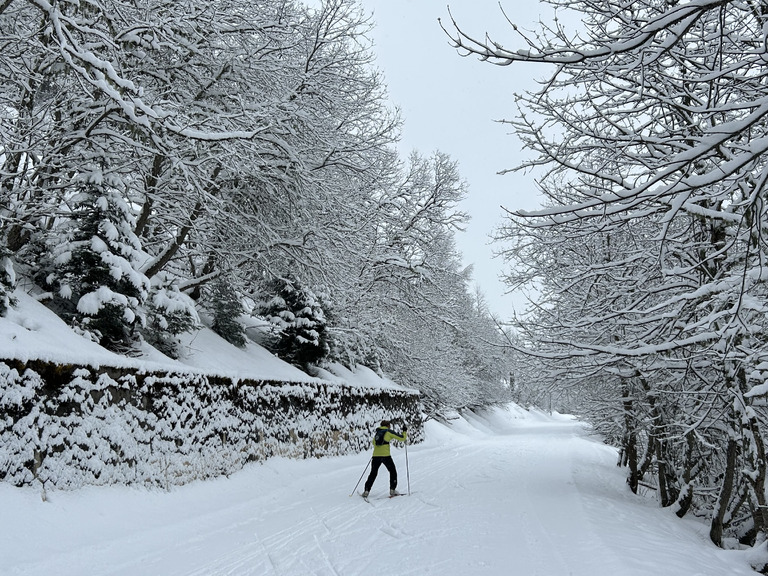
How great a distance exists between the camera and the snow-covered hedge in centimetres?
602

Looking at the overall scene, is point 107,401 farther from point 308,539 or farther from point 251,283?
point 251,283

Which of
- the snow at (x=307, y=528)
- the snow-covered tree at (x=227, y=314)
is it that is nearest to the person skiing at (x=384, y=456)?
the snow at (x=307, y=528)

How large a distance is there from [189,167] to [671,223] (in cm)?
816

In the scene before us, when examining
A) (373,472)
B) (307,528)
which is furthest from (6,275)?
(373,472)

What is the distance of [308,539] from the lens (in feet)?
21.0

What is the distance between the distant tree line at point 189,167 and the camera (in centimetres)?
827

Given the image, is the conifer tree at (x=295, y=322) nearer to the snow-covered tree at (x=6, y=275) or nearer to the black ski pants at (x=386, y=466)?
the black ski pants at (x=386, y=466)

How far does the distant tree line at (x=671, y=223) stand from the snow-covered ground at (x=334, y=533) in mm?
1849

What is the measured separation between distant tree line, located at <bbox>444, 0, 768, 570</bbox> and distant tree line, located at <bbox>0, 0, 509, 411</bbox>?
2.22 m

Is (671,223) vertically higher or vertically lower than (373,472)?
higher

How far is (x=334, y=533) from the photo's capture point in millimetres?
6750

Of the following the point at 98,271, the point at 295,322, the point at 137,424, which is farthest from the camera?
the point at 295,322

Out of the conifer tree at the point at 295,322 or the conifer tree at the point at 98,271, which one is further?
the conifer tree at the point at 295,322

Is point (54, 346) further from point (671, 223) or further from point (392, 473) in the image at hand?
point (671, 223)
